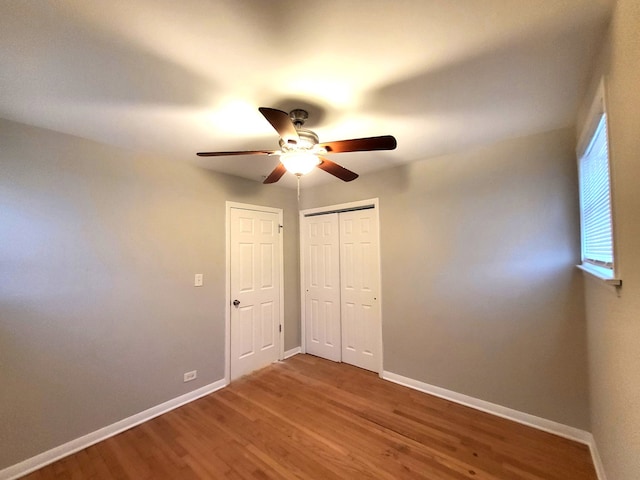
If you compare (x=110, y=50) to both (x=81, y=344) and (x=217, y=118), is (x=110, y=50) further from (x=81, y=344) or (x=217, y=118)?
(x=81, y=344)

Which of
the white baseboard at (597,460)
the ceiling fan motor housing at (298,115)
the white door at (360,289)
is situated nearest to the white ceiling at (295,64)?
the ceiling fan motor housing at (298,115)

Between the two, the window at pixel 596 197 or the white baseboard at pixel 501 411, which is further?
the white baseboard at pixel 501 411

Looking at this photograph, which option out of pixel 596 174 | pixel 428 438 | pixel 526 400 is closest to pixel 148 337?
pixel 428 438

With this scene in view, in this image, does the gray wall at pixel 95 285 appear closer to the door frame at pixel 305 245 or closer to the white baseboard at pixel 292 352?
the white baseboard at pixel 292 352

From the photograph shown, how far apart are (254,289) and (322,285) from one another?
960 mm

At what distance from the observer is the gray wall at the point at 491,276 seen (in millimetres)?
2092

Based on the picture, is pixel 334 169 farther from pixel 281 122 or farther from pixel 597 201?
pixel 597 201

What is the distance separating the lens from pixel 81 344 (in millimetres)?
2090

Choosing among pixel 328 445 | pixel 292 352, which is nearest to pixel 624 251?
pixel 328 445

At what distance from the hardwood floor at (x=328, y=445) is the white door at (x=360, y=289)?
650 mm

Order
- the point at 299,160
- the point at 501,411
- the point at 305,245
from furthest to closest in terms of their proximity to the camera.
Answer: the point at 305,245 < the point at 501,411 < the point at 299,160

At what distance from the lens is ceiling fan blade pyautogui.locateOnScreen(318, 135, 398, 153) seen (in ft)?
4.97

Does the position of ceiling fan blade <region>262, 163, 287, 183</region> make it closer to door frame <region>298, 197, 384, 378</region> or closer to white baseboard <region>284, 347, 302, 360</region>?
door frame <region>298, 197, 384, 378</region>

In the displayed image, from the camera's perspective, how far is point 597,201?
5.25 feet
